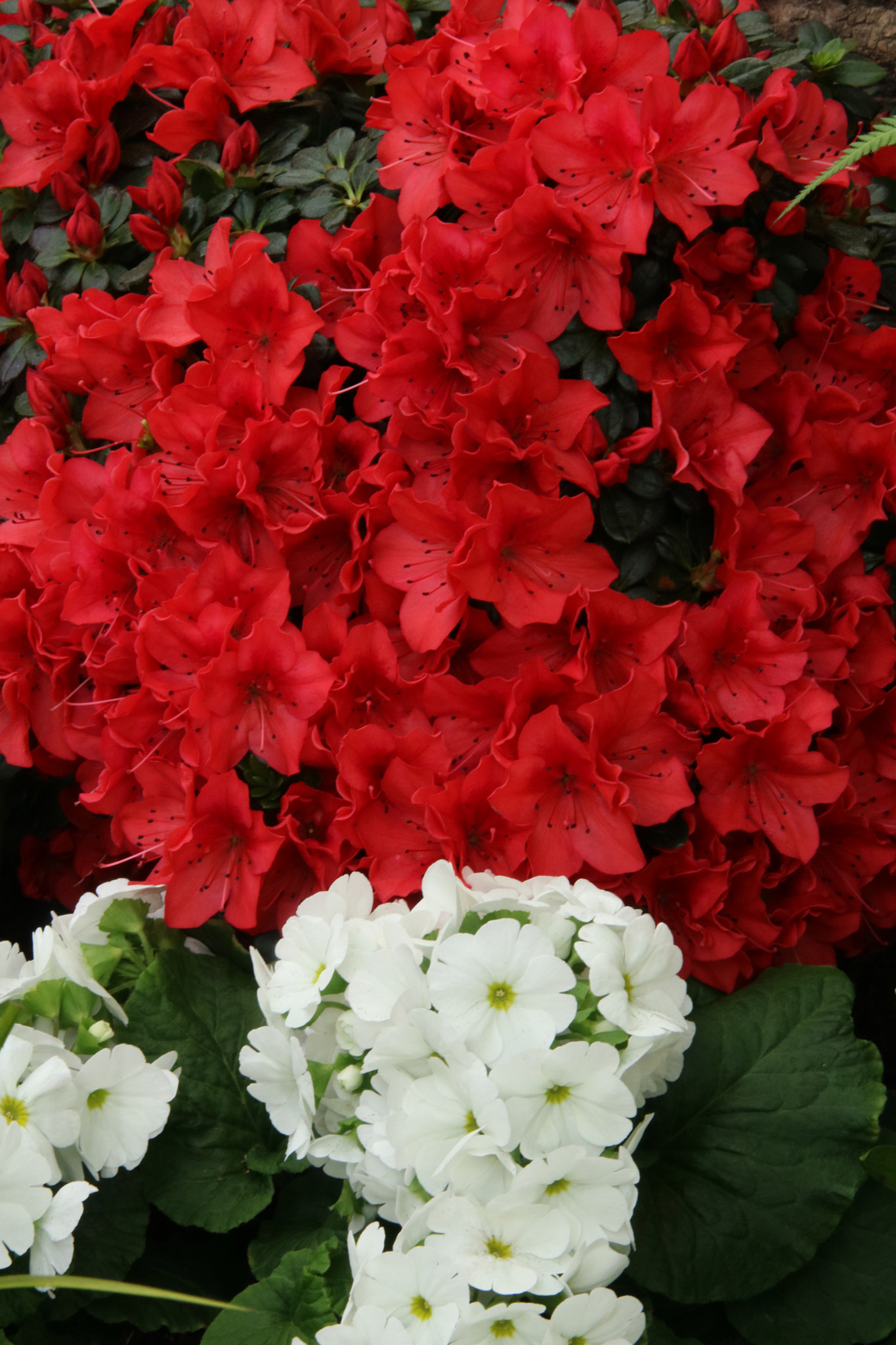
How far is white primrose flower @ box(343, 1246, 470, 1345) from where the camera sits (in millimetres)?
896

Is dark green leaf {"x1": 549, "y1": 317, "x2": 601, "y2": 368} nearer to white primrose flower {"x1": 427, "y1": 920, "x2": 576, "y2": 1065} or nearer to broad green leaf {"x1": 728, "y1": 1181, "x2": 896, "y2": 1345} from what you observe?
white primrose flower {"x1": 427, "y1": 920, "x2": 576, "y2": 1065}

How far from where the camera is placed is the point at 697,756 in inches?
52.4

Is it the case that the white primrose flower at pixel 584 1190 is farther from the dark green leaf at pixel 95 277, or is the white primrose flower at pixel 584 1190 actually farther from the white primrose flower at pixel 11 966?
the dark green leaf at pixel 95 277

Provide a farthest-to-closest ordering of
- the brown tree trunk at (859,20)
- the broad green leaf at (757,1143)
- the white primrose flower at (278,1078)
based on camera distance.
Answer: the brown tree trunk at (859,20)
the broad green leaf at (757,1143)
the white primrose flower at (278,1078)

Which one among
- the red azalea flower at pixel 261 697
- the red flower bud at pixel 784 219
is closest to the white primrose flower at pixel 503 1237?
the red azalea flower at pixel 261 697

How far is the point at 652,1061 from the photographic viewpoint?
107cm

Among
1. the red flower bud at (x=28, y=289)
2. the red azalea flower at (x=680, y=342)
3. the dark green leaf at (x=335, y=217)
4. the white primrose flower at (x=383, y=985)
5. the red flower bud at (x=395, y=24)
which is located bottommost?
the white primrose flower at (x=383, y=985)

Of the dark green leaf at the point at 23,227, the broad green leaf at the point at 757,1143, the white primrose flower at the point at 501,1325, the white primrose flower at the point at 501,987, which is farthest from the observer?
the dark green leaf at the point at 23,227

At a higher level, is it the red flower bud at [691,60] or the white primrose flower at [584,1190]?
the red flower bud at [691,60]

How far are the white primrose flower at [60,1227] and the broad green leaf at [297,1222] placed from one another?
0.30 m

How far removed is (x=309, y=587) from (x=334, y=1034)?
56 centimetres

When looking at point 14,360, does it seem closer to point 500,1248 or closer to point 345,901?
point 345,901

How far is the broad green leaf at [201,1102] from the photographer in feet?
4.00

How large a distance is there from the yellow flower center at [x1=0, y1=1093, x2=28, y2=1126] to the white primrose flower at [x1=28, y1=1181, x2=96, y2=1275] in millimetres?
70
